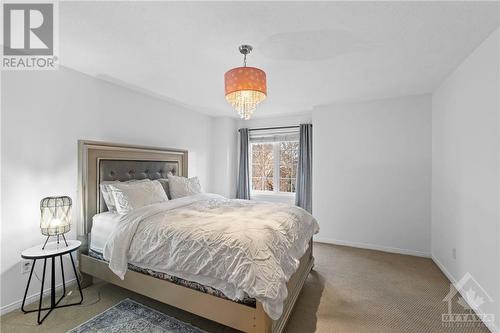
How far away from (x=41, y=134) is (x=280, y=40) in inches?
98.0

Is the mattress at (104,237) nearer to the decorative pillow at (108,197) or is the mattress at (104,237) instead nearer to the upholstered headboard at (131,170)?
the decorative pillow at (108,197)

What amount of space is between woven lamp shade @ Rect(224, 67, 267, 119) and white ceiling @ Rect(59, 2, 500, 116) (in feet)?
0.95

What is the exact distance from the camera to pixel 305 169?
4.39m

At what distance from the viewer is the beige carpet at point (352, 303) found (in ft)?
6.30

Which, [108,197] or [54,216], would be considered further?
[108,197]

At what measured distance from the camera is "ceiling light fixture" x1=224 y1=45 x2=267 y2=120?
183 cm

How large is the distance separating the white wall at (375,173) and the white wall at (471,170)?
0.30 m

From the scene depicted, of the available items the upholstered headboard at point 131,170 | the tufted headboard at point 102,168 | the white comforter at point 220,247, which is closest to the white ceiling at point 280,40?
the tufted headboard at point 102,168

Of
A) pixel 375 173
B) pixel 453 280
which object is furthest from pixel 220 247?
pixel 375 173

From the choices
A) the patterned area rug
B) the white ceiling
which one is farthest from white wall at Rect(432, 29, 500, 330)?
the patterned area rug

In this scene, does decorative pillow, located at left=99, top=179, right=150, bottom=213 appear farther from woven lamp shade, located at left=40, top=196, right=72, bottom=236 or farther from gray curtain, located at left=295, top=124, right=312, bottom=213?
gray curtain, located at left=295, top=124, right=312, bottom=213

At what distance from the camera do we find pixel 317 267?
3.07 meters

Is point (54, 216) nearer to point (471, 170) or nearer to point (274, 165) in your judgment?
point (274, 165)

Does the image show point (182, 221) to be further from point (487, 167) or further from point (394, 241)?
point (394, 241)
